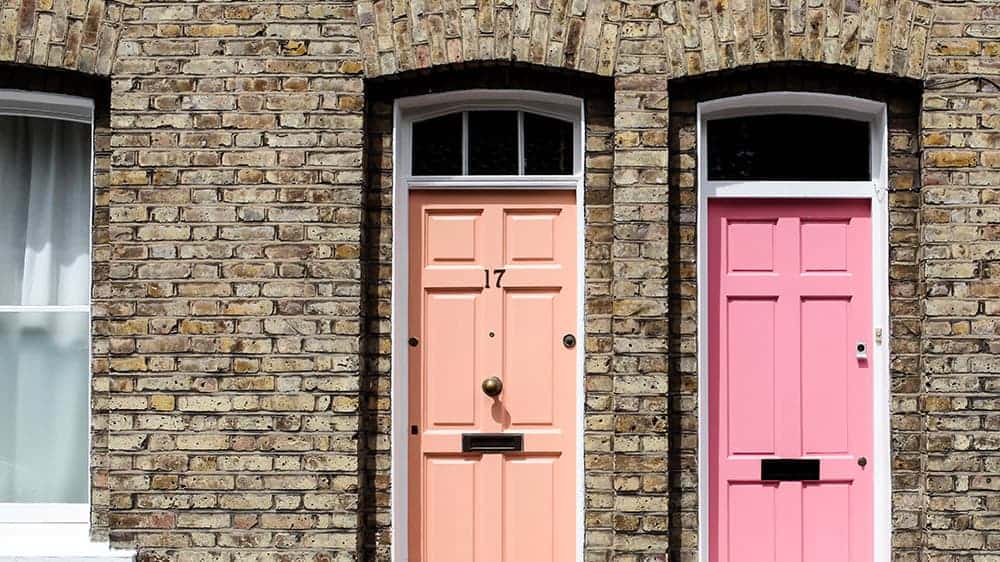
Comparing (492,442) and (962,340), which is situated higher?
(962,340)

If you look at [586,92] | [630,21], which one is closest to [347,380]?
[586,92]

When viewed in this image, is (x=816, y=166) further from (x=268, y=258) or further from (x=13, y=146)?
(x=13, y=146)

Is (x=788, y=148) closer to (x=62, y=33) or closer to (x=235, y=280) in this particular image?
(x=235, y=280)

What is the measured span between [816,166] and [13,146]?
4.23m

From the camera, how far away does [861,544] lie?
5.61 m

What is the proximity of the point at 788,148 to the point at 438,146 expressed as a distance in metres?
1.84

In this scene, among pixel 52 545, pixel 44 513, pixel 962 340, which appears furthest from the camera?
pixel 44 513

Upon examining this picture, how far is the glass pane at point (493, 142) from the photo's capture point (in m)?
5.70

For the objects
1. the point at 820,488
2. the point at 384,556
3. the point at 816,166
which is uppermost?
the point at 816,166

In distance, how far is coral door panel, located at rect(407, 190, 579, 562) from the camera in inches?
222

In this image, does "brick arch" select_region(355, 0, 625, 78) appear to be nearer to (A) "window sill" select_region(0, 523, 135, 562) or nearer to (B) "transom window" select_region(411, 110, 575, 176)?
(B) "transom window" select_region(411, 110, 575, 176)

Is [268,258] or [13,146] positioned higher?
[13,146]

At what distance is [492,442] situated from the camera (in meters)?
5.63

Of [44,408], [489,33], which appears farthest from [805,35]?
[44,408]
